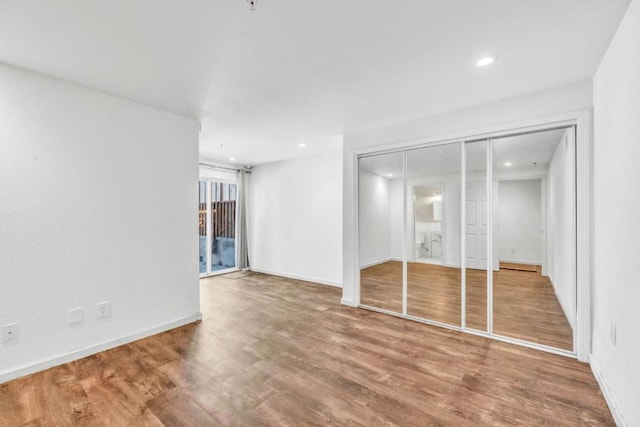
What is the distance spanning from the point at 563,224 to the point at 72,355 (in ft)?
15.9

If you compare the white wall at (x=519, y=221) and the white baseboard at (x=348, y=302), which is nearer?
the white wall at (x=519, y=221)

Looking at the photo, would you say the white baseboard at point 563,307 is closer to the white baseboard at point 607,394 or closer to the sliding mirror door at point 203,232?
the white baseboard at point 607,394

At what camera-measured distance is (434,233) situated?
3.52 metres

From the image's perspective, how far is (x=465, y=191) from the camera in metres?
3.18

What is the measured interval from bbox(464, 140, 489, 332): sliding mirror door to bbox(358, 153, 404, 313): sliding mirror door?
816mm

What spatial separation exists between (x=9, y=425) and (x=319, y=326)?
2478 millimetres

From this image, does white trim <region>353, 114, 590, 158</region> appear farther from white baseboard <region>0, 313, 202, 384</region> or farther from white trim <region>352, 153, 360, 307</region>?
white baseboard <region>0, 313, 202, 384</region>

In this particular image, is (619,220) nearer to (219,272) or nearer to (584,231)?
(584,231)

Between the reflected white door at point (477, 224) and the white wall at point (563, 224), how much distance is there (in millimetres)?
603

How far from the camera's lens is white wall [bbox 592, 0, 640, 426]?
1512 millimetres

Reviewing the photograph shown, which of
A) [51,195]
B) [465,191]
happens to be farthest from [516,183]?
[51,195]

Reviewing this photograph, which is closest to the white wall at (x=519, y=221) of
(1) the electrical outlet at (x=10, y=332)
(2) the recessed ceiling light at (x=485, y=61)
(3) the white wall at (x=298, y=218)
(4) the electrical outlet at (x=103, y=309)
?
(2) the recessed ceiling light at (x=485, y=61)

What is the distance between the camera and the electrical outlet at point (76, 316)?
254 cm

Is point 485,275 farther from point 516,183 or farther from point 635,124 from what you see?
point 635,124
